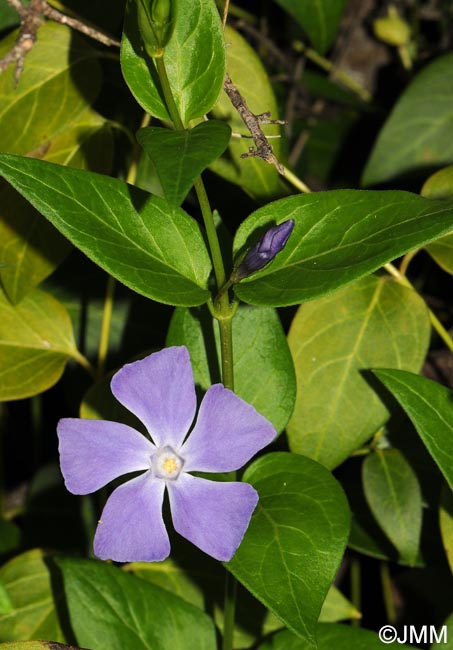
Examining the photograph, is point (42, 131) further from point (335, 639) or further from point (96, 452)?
point (335, 639)

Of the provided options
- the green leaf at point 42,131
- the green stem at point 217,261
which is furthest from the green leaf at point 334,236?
the green leaf at point 42,131

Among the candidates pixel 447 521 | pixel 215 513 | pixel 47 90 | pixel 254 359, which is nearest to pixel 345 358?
pixel 254 359

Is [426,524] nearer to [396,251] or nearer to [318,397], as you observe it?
[318,397]

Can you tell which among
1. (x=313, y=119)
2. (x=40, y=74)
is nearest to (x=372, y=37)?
(x=313, y=119)

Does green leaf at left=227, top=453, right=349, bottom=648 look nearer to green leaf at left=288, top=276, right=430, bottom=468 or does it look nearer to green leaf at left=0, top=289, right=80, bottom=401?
green leaf at left=288, top=276, right=430, bottom=468

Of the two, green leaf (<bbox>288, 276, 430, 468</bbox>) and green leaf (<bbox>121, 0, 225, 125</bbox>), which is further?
green leaf (<bbox>288, 276, 430, 468</bbox>)

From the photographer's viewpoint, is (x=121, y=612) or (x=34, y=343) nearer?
(x=121, y=612)

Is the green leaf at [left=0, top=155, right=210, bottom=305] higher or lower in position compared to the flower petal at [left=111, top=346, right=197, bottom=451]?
higher

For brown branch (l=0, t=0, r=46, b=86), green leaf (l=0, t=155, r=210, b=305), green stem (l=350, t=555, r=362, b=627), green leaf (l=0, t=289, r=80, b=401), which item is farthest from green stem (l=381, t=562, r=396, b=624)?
brown branch (l=0, t=0, r=46, b=86)
